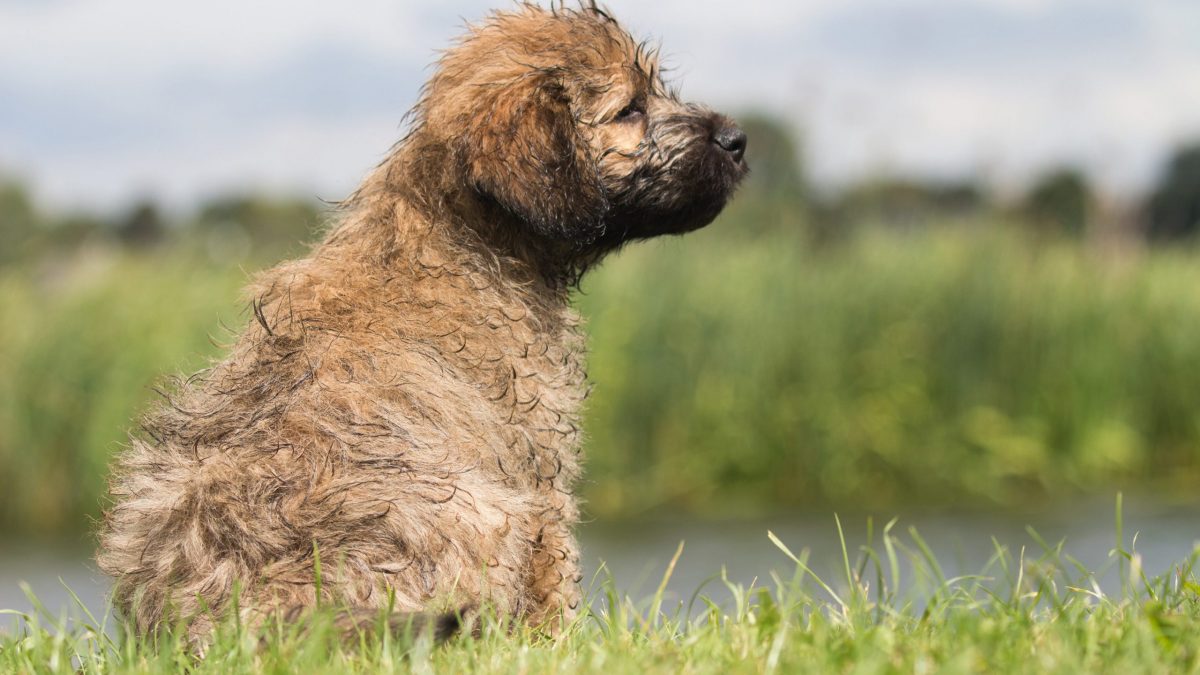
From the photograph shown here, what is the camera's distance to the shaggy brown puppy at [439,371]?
9.98 ft

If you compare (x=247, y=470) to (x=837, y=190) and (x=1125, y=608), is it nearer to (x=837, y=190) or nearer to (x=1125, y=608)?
(x=1125, y=608)

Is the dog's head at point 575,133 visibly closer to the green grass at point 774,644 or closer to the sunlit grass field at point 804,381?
the green grass at point 774,644

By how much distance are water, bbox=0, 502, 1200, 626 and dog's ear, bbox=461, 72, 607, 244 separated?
389 centimetres

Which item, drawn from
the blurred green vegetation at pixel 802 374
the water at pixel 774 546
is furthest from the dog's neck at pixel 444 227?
the blurred green vegetation at pixel 802 374

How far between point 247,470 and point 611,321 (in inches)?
272

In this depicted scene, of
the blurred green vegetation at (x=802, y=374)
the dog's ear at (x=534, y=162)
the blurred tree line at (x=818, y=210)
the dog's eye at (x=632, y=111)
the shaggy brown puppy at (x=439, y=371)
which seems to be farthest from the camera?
the blurred tree line at (x=818, y=210)

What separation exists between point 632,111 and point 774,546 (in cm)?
540

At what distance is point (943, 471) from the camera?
1011 cm

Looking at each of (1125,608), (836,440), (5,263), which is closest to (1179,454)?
(836,440)

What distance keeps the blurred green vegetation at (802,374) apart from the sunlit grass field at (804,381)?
0.05 feet

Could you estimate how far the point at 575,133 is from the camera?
→ 3840mm

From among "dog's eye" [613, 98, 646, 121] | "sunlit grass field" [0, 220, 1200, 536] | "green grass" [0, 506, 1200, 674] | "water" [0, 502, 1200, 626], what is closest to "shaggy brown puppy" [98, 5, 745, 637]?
"dog's eye" [613, 98, 646, 121]

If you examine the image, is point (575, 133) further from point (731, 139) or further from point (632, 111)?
point (731, 139)

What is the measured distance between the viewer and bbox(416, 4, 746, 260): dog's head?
12.2 ft
